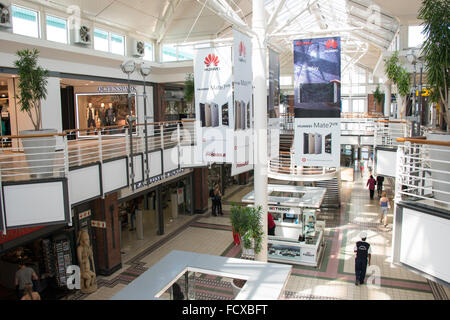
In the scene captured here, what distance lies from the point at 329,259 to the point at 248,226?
4.90m

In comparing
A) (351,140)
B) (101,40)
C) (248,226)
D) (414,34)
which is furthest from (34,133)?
(414,34)

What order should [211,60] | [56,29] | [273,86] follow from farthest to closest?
[56,29]
[273,86]
[211,60]

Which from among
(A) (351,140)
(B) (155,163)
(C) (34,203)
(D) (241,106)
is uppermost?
(D) (241,106)

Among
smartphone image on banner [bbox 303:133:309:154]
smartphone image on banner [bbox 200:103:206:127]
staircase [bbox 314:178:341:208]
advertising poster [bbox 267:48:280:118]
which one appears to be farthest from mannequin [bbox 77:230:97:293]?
staircase [bbox 314:178:341:208]

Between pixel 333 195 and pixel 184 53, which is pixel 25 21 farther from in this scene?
pixel 333 195

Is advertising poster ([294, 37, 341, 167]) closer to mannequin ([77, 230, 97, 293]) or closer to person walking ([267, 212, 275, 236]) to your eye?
person walking ([267, 212, 275, 236])

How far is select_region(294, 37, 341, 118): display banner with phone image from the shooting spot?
28.6 feet

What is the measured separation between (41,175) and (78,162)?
1.14 meters

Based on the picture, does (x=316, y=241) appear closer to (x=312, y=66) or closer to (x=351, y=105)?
(x=312, y=66)

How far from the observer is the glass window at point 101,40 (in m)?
15.8

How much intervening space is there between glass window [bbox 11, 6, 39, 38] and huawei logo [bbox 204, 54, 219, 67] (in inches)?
315

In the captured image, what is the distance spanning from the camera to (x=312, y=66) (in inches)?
352

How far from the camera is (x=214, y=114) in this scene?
7969 mm

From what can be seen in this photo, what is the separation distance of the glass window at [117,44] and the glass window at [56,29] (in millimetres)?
2788
